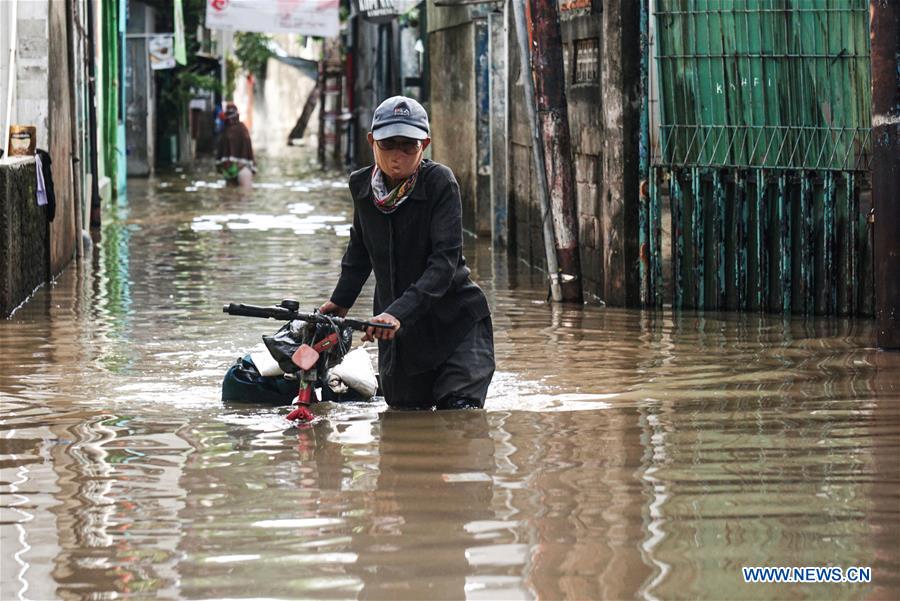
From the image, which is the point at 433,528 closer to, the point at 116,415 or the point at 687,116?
the point at 116,415

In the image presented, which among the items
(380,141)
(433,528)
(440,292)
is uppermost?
(380,141)

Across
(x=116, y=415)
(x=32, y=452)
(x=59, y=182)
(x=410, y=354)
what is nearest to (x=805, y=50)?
(x=410, y=354)

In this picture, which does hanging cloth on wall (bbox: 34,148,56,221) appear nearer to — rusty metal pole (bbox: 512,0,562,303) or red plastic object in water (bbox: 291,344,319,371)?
rusty metal pole (bbox: 512,0,562,303)

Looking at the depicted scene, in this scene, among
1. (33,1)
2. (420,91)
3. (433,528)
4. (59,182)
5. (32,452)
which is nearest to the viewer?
(433,528)

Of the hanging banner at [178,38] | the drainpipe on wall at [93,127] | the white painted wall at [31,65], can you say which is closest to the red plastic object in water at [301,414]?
the white painted wall at [31,65]

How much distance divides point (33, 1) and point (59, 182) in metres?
1.69

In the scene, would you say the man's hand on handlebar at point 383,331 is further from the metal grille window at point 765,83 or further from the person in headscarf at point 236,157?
the person in headscarf at point 236,157

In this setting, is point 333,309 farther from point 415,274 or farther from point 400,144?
point 400,144

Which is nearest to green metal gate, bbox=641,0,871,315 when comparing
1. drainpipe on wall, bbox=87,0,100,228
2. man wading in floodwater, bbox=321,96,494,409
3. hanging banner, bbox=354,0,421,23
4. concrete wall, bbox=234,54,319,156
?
man wading in floodwater, bbox=321,96,494,409

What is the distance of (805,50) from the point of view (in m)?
9.87

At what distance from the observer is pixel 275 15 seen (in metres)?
22.9

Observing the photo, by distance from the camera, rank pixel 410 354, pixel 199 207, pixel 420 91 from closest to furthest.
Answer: pixel 410 354 < pixel 199 207 < pixel 420 91

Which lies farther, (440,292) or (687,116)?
(687,116)

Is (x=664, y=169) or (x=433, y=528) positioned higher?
(x=664, y=169)
